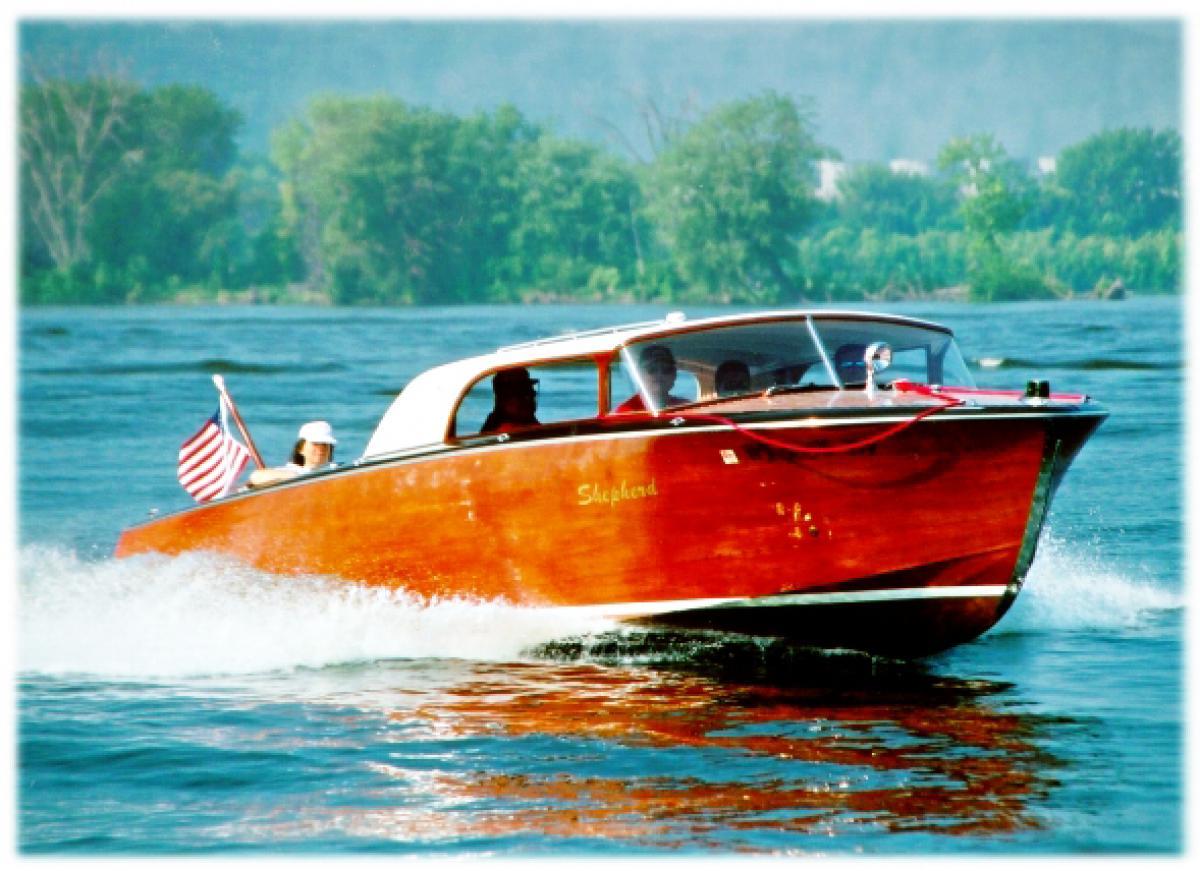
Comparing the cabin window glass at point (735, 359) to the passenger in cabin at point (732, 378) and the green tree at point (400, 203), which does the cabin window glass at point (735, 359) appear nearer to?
the passenger in cabin at point (732, 378)

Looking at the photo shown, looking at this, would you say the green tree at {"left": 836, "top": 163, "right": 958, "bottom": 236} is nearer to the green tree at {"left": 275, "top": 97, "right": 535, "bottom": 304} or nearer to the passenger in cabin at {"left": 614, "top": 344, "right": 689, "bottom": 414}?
the green tree at {"left": 275, "top": 97, "right": 535, "bottom": 304}

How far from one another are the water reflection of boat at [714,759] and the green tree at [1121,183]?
92494 millimetres

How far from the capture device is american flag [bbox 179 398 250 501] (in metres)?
15.1

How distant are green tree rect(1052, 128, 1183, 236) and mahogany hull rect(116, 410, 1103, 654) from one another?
92251 mm

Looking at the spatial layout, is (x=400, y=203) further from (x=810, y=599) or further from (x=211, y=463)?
(x=810, y=599)

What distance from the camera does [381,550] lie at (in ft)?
44.4

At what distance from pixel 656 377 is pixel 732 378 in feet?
1.80

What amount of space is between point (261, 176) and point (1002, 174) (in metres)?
47.6

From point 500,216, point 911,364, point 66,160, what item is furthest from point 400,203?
point 911,364

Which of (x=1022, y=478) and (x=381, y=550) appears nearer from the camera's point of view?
(x=1022, y=478)

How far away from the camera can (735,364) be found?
12.8 metres

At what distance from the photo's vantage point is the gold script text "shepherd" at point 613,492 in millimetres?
12344

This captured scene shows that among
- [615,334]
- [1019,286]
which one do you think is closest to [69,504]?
[615,334]

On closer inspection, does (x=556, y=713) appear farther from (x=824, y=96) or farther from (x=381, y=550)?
(x=824, y=96)
